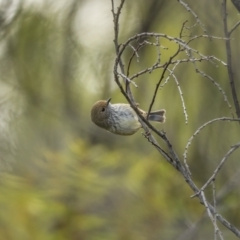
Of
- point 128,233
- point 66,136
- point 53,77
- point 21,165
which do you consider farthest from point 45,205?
point 53,77

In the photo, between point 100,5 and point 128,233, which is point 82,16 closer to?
point 100,5

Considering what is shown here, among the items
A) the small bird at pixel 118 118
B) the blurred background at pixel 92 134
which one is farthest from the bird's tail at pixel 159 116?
the blurred background at pixel 92 134

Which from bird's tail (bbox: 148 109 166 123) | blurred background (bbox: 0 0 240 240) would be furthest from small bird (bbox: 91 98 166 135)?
blurred background (bbox: 0 0 240 240)

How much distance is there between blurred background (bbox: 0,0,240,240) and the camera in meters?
6.23

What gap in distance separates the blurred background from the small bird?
0.87m

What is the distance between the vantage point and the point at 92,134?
7668mm

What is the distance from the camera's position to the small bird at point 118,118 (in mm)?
5240

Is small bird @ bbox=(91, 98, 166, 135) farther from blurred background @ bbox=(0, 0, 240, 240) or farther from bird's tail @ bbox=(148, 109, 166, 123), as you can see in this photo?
blurred background @ bbox=(0, 0, 240, 240)

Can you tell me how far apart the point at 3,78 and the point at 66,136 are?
3.49ft

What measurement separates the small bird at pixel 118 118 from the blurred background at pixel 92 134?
34.4 inches

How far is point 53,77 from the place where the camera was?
834cm

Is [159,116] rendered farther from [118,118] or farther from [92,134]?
[92,134]

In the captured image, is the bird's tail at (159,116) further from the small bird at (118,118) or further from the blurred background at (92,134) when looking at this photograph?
the blurred background at (92,134)

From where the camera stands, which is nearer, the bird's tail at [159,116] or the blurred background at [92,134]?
the bird's tail at [159,116]
